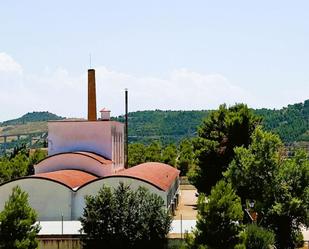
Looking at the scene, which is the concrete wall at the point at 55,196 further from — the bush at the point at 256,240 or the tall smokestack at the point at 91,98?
the tall smokestack at the point at 91,98

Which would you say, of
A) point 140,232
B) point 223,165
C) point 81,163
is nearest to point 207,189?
point 223,165

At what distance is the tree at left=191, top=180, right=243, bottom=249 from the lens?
2245 cm

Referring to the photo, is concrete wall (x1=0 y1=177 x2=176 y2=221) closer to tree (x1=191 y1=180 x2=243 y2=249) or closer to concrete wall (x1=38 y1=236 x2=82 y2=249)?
concrete wall (x1=38 y1=236 x2=82 y2=249)

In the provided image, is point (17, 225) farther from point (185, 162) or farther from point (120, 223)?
point (185, 162)

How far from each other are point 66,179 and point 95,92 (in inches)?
742

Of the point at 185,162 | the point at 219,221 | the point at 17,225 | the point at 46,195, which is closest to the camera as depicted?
the point at 219,221

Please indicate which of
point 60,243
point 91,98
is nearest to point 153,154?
point 91,98

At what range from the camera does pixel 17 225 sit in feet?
75.5

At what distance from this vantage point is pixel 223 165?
Result: 44531 millimetres

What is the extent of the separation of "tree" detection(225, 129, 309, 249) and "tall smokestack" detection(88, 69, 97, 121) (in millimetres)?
26066

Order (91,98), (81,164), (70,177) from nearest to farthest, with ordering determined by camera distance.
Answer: (70,177) → (81,164) → (91,98)

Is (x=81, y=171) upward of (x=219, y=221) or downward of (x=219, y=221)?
upward

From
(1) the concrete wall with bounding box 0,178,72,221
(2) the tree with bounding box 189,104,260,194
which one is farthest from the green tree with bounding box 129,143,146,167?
(1) the concrete wall with bounding box 0,178,72,221

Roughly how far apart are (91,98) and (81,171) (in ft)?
42.2
